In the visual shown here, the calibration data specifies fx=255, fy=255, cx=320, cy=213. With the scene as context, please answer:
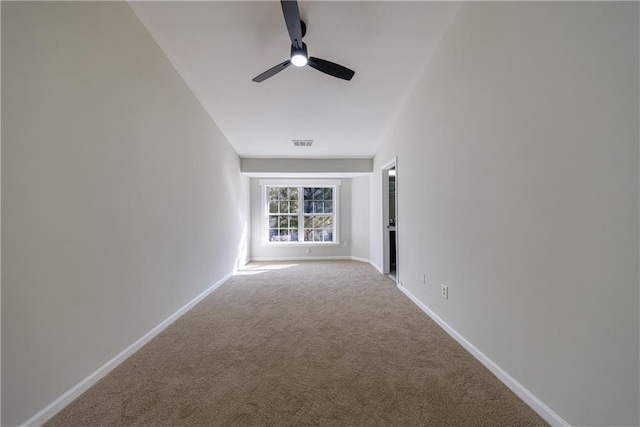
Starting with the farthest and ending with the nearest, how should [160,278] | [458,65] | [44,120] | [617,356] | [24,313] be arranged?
[160,278] → [458,65] → [44,120] → [24,313] → [617,356]

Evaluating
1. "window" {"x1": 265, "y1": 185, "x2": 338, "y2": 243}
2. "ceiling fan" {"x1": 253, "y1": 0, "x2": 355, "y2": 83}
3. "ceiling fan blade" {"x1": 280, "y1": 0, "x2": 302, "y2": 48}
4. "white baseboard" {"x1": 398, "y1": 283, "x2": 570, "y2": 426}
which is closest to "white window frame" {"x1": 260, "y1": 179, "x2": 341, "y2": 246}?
"window" {"x1": 265, "y1": 185, "x2": 338, "y2": 243}

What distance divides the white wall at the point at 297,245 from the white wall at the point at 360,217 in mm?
114

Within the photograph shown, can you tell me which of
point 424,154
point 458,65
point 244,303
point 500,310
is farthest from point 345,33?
point 244,303

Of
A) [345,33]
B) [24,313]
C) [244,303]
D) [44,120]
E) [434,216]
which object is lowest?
[244,303]

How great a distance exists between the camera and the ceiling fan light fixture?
1.94 metres

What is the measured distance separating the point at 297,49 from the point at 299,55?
0.05 m

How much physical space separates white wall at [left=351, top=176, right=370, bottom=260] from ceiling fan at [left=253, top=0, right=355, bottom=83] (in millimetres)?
3879

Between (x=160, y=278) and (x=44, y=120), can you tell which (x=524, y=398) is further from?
(x=44, y=120)

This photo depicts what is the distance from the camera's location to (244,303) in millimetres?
3072

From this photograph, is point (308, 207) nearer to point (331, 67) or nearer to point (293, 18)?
point (331, 67)

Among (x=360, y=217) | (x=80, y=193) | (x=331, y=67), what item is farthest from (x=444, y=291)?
(x=360, y=217)

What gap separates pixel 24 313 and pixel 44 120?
93 cm

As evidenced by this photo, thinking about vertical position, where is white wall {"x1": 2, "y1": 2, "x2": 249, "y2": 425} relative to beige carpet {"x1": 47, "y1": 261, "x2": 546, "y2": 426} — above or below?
above

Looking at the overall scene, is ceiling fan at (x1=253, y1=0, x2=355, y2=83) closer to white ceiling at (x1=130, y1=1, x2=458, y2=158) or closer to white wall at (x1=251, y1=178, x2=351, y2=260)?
white ceiling at (x1=130, y1=1, x2=458, y2=158)
